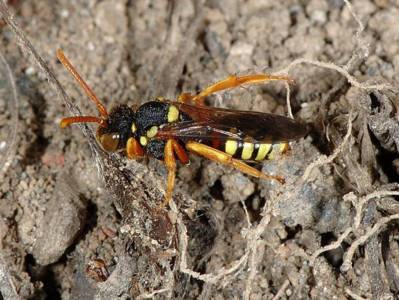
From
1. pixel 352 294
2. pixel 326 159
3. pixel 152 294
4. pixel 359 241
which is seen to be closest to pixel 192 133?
pixel 326 159

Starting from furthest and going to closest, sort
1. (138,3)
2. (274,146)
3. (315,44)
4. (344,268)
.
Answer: (138,3)
(315,44)
(274,146)
(344,268)

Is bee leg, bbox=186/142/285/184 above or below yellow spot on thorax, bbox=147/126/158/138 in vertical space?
below

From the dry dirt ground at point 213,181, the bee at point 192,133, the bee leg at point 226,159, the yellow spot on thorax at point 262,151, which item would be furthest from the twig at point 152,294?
the yellow spot on thorax at point 262,151

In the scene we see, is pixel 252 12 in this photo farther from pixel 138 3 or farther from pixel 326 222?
pixel 326 222

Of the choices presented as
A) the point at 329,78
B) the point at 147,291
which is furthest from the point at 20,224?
the point at 329,78

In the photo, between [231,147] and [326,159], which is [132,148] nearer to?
[231,147]

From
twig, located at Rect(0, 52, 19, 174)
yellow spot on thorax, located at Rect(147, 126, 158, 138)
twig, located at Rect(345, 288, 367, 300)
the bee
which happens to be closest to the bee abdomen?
the bee

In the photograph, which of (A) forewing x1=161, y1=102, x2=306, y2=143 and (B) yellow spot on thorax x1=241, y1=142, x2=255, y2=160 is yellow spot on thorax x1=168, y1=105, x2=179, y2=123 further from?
(B) yellow spot on thorax x1=241, y1=142, x2=255, y2=160
